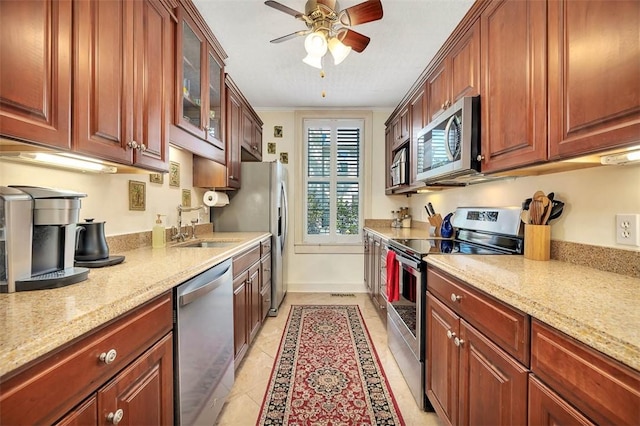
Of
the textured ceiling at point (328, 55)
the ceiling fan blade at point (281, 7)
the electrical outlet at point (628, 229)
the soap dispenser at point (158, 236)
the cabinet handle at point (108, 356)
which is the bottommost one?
the cabinet handle at point (108, 356)

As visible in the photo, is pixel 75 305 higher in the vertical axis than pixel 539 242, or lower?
lower

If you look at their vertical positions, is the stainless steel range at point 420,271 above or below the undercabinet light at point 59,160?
below

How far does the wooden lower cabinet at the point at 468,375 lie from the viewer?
0.94m

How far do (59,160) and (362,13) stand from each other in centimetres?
168

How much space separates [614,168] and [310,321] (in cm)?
258

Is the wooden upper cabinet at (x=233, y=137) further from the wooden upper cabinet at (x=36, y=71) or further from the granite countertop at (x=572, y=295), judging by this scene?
the granite countertop at (x=572, y=295)

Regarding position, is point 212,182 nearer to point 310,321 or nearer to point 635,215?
point 310,321

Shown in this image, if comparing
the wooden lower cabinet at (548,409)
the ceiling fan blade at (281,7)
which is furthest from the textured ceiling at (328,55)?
the wooden lower cabinet at (548,409)

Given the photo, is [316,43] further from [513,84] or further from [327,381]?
[327,381]

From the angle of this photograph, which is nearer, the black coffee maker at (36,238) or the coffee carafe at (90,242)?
the black coffee maker at (36,238)

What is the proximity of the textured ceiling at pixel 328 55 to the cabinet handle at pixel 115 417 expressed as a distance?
2239mm

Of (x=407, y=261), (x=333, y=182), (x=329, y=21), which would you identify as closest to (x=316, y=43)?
(x=329, y=21)

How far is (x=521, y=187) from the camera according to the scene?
181cm

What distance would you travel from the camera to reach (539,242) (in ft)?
4.81
